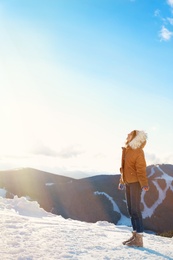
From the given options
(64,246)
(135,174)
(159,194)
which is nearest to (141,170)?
(135,174)

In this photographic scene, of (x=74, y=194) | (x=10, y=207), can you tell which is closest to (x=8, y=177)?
(x=74, y=194)

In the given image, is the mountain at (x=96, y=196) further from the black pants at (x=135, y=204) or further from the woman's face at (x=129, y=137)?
the woman's face at (x=129, y=137)

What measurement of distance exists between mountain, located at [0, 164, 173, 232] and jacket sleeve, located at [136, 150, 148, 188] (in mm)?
69538

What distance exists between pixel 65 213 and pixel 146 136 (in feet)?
241

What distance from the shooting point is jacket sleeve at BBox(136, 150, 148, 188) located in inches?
248

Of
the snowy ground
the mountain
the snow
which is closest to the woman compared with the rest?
the snowy ground

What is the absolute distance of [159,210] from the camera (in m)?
79.4

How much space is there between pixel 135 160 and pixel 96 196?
79002 millimetres

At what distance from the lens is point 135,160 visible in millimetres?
6496

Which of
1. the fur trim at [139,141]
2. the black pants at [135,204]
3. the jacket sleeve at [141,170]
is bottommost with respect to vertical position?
the black pants at [135,204]

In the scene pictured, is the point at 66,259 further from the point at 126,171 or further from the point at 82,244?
the point at 126,171

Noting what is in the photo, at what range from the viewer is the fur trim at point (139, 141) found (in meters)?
6.49

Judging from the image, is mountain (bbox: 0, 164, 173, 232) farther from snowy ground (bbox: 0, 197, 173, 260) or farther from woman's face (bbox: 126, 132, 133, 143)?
woman's face (bbox: 126, 132, 133, 143)

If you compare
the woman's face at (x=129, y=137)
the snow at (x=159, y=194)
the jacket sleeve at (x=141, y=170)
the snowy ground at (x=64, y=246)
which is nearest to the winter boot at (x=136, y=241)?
the snowy ground at (x=64, y=246)
